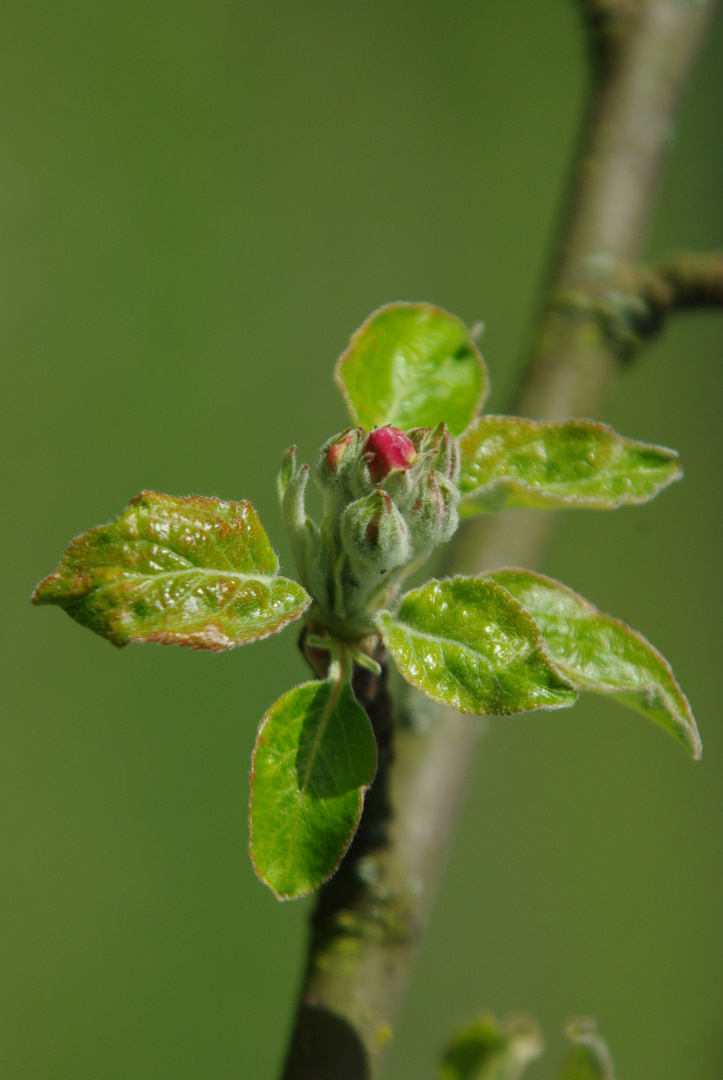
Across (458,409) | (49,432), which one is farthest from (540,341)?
(49,432)

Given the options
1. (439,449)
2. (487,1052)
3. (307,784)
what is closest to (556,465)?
(439,449)

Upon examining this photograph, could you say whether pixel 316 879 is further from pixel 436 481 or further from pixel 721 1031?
pixel 721 1031

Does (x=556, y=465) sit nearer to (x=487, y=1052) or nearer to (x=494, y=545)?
(x=494, y=545)

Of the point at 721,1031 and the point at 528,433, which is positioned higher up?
the point at 528,433

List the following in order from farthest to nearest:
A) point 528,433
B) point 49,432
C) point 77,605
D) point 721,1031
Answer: point 49,432
point 721,1031
point 528,433
point 77,605

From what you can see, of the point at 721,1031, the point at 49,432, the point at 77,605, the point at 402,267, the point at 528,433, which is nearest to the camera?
the point at 77,605

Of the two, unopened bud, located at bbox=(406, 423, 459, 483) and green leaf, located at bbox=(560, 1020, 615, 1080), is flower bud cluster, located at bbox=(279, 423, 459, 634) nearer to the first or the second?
unopened bud, located at bbox=(406, 423, 459, 483)

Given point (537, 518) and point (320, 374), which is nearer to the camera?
point (537, 518)
